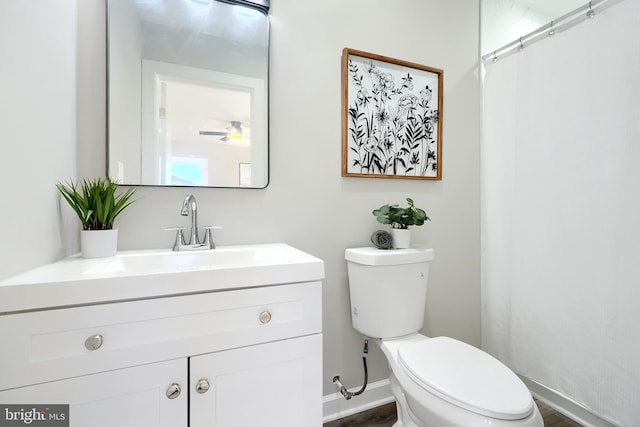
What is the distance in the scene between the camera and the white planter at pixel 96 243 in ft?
3.18

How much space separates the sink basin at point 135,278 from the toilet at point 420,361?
0.45 m

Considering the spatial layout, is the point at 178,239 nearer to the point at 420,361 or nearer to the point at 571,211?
the point at 420,361

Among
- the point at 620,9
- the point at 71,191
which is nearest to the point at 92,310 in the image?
the point at 71,191

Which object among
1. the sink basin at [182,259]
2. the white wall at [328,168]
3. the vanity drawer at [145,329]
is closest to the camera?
the vanity drawer at [145,329]

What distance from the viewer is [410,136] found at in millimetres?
1623

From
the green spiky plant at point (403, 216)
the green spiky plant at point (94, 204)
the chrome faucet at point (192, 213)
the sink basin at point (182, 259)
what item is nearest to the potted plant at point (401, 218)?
the green spiky plant at point (403, 216)

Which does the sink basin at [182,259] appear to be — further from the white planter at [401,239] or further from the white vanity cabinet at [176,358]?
the white planter at [401,239]

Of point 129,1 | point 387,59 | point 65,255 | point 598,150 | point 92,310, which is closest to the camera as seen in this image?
point 92,310

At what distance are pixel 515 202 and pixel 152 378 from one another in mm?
1779

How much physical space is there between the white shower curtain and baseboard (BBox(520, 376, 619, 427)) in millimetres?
69

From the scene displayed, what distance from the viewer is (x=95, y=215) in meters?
0.98

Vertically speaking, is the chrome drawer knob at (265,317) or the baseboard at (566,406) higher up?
the chrome drawer knob at (265,317)

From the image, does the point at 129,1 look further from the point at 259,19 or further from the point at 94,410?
the point at 94,410

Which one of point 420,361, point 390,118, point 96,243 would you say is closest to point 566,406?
point 420,361
